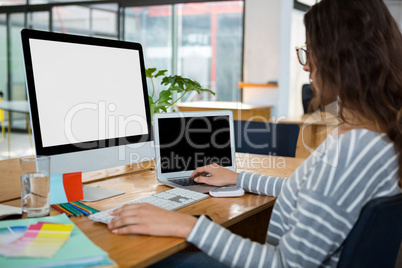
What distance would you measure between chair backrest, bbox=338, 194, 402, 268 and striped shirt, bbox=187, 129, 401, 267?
3cm

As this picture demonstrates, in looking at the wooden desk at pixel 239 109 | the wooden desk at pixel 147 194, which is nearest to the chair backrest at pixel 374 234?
the wooden desk at pixel 147 194

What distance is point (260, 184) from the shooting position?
1313 millimetres

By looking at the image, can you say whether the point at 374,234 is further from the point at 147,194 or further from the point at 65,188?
the point at 65,188

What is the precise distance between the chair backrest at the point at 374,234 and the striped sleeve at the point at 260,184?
0.41 m

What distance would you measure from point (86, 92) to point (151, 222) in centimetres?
52

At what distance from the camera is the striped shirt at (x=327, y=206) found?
0.86 m

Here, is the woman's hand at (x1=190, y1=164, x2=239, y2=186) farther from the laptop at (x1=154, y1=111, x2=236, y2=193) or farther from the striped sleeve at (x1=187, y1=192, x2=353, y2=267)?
the striped sleeve at (x1=187, y1=192, x2=353, y2=267)

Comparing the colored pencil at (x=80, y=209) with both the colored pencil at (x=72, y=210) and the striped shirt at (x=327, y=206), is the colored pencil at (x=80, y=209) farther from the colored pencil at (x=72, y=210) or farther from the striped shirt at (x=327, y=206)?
the striped shirt at (x=327, y=206)

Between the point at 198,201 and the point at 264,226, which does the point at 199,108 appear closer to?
the point at 264,226

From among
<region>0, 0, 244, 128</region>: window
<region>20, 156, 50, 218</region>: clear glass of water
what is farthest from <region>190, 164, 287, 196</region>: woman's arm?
<region>0, 0, 244, 128</region>: window

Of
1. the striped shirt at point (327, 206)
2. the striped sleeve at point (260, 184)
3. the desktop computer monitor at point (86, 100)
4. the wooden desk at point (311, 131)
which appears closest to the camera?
the striped shirt at point (327, 206)

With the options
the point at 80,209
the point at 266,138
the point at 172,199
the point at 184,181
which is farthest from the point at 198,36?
the point at 80,209

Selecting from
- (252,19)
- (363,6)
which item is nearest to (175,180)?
(363,6)

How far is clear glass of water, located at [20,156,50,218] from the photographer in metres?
1.02
